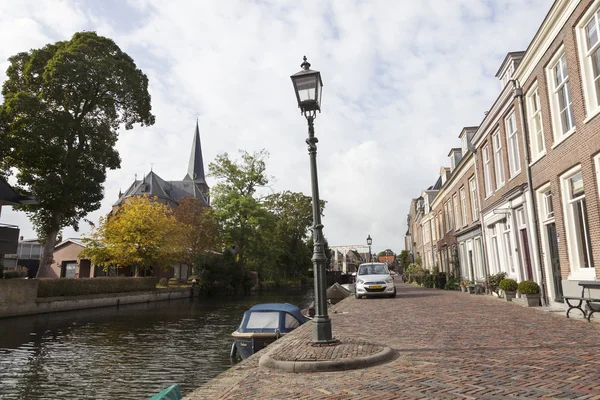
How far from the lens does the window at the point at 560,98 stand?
11922 mm

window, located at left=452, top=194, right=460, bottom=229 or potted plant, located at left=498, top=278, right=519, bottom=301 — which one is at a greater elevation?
window, located at left=452, top=194, right=460, bottom=229

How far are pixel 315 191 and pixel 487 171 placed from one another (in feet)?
50.7

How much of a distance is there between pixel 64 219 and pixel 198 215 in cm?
1803

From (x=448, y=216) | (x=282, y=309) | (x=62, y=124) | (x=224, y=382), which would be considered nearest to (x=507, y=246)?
(x=282, y=309)

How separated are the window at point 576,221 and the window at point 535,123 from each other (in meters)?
2.16

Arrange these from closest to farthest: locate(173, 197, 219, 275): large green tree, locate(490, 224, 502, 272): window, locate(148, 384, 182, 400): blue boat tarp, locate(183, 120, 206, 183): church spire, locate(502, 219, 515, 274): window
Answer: locate(148, 384, 182, 400): blue boat tarp
locate(502, 219, 515, 274): window
locate(490, 224, 502, 272): window
locate(173, 197, 219, 275): large green tree
locate(183, 120, 206, 183): church spire

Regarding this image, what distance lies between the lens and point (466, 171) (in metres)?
25.1

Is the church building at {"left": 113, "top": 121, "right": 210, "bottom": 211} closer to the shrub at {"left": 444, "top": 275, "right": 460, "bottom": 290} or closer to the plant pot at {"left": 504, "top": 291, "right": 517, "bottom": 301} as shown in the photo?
the shrub at {"left": 444, "top": 275, "right": 460, "bottom": 290}

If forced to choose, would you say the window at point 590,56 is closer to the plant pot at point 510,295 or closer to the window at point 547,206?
the window at point 547,206

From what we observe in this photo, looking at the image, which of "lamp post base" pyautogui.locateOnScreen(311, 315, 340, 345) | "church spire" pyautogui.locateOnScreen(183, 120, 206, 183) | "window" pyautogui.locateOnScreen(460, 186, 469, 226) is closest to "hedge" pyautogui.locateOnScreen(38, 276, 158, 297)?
"lamp post base" pyautogui.locateOnScreen(311, 315, 340, 345)

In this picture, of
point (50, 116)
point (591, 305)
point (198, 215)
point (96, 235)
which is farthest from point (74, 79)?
point (591, 305)

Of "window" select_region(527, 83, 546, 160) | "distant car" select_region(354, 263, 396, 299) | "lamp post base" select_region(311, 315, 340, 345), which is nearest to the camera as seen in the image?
"lamp post base" select_region(311, 315, 340, 345)

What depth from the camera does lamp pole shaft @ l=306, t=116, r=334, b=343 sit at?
757cm

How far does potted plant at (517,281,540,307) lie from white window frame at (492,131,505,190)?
5370 mm
